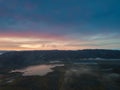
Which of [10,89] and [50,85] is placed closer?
[10,89]

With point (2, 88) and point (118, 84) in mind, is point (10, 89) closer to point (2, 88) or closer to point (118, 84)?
point (2, 88)

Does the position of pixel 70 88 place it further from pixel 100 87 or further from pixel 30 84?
pixel 30 84

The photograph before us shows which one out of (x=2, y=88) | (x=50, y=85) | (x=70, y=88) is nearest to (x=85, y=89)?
(x=70, y=88)

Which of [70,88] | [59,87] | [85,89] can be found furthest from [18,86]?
[85,89]

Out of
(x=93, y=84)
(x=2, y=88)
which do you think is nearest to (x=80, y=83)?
(x=93, y=84)

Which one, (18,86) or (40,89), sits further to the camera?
(18,86)

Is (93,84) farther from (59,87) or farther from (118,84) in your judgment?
(59,87)

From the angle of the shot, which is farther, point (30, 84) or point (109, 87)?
point (30, 84)
